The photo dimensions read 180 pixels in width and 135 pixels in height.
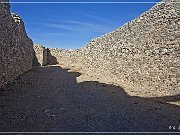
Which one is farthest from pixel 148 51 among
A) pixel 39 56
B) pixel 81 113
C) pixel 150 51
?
pixel 39 56

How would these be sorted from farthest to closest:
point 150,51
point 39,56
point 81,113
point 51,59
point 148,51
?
point 51,59 → point 39,56 → point 148,51 → point 150,51 → point 81,113

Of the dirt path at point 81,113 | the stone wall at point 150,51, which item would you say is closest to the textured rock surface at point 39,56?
the stone wall at point 150,51

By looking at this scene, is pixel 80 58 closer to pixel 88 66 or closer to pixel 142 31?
pixel 88 66

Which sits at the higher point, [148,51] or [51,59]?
[51,59]

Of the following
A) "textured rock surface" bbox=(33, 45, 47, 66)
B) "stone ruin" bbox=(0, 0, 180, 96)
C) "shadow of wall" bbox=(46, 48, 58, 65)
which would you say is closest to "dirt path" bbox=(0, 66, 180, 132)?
"stone ruin" bbox=(0, 0, 180, 96)

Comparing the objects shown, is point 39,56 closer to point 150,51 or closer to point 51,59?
point 51,59

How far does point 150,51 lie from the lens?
42.5 ft

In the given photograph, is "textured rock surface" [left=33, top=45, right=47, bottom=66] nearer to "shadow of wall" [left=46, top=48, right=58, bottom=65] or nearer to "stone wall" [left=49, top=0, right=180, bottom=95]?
"shadow of wall" [left=46, top=48, right=58, bottom=65]

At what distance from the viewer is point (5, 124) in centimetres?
598

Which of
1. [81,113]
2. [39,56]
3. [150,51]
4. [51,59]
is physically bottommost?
[81,113]

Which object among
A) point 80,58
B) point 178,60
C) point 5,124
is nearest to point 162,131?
point 5,124

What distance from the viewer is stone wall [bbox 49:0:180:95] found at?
11.6 meters

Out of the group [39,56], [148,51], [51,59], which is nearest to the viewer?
[148,51]

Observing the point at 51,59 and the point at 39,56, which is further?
the point at 51,59
